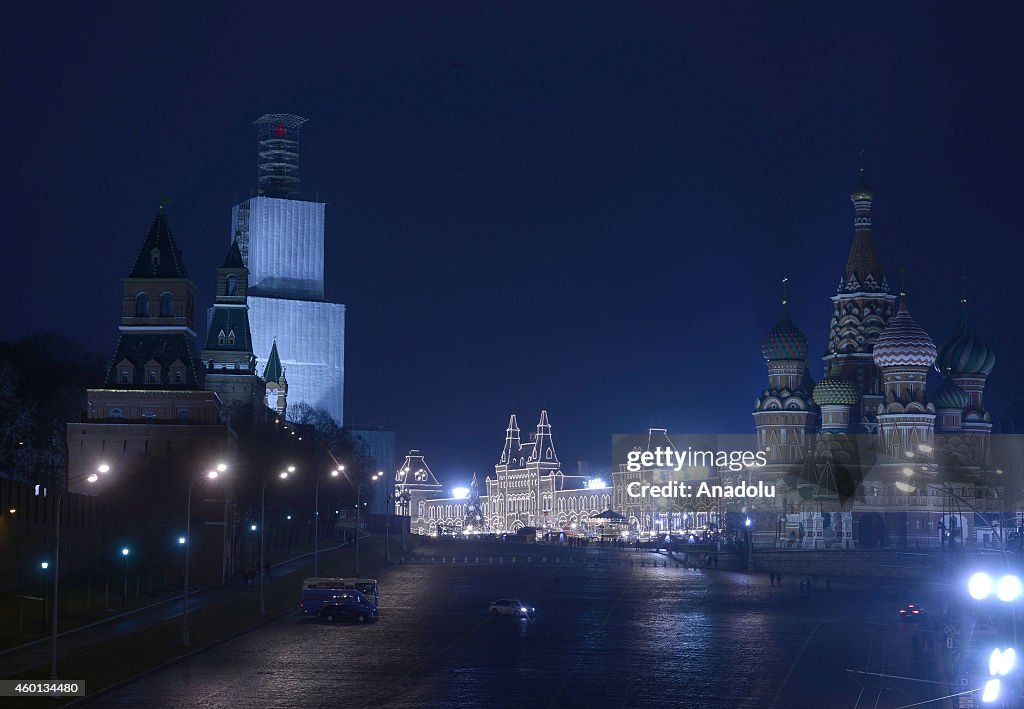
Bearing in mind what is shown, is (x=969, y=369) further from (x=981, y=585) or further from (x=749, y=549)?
(x=981, y=585)

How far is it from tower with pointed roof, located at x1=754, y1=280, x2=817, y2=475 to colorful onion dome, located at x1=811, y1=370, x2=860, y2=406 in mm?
2125

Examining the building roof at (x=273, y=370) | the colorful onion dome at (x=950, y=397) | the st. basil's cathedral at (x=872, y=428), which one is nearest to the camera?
the st. basil's cathedral at (x=872, y=428)

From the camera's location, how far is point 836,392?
174 m

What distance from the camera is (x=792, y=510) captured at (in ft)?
552

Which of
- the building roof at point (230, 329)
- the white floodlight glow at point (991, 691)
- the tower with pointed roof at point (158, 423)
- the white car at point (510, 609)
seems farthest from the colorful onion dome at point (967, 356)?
the white floodlight glow at point (991, 691)

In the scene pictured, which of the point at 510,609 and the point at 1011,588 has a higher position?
the point at 1011,588

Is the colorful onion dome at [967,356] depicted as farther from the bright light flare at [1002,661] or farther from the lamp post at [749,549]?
the bright light flare at [1002,661]

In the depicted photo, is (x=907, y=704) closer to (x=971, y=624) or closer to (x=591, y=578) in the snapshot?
(x=971, y=624)

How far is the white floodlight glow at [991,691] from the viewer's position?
51.2 meters

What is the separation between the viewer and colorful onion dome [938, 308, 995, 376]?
17200 centimetres

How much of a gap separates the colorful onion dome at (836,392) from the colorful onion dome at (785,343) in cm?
523

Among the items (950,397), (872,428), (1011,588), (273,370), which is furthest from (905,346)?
(1011,588)

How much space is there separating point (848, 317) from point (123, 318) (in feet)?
320

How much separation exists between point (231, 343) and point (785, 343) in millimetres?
68355
